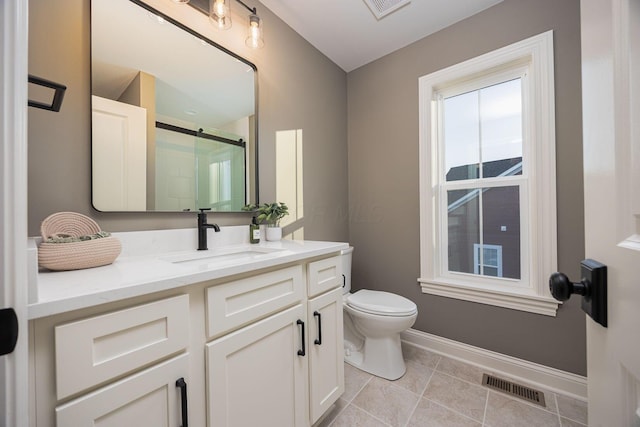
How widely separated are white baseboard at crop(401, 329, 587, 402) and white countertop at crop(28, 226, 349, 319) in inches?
48.5

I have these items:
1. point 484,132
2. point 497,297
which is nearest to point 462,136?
point 484,132

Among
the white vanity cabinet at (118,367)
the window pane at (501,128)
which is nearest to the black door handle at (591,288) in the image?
the white vanity cabinet at (118,367)

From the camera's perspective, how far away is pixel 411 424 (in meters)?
1.26

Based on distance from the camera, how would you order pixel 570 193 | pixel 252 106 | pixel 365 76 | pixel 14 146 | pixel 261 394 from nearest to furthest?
pixel 14 146 → pixel 261 394 → pixel 570 193 → pixel 252 106 → pixel 365 76

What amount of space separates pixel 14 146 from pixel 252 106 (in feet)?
4.46

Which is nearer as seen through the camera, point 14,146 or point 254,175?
point 14,146

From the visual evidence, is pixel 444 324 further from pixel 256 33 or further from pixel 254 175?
pixel 256 33

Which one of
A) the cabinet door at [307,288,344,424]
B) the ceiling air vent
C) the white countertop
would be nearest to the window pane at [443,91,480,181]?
the ceiling air vent

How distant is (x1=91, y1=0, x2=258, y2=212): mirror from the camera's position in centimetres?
102

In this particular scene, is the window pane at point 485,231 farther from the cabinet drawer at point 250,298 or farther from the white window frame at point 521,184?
the cabinet drawer at point 250,298

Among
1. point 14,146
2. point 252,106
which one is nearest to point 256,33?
point 252,106

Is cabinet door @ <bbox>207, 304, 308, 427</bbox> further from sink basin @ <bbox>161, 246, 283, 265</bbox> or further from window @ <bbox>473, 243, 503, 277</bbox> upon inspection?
window @ <bbox>473, 243, 503, 277</bbox>

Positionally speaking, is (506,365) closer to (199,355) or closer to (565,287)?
(565,287)

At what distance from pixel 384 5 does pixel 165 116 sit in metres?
1.55
